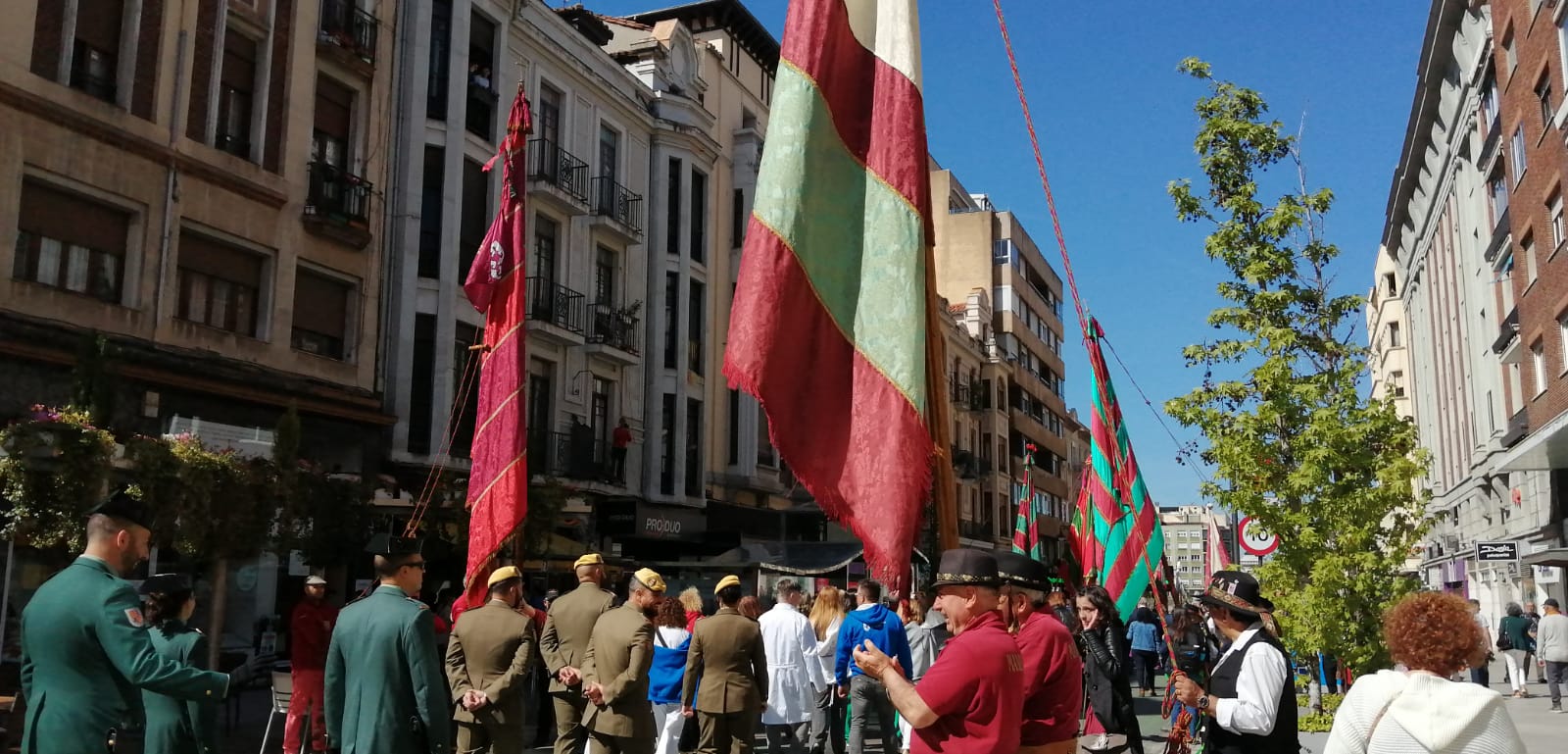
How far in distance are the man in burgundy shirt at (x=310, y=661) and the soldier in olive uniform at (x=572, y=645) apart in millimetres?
2355

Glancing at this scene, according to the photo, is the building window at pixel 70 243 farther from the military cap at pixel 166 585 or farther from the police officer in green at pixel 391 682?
the police officer in green at pixel 391 682

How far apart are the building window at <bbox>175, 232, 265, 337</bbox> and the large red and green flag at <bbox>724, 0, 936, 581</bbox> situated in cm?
1587

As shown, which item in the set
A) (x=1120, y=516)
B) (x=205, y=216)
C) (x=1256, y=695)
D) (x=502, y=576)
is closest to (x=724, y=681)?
(x=502, y=576)

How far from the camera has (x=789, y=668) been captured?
445 inches

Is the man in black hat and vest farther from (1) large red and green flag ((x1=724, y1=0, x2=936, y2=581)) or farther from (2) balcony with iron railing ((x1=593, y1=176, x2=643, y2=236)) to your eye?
(2) balcony with iron railing ((x1=593, y1=176, x2=643, y2=236))

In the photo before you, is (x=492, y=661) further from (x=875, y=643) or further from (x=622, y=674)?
(x=875, y=643)

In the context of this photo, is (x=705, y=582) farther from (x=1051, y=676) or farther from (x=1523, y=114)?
(x=1051, y=676)

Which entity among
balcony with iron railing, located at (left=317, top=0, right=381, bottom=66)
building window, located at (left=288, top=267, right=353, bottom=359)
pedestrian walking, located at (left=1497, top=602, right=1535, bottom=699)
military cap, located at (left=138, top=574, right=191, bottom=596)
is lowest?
pedestrian walking, located at (left=1497, top=602, right=1535, bottom=699)

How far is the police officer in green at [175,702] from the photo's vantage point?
6.57 m

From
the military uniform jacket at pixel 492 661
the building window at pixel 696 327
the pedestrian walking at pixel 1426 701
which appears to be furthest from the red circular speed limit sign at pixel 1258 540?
the building window at pixel 696 327

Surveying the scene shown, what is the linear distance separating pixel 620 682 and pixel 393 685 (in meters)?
2.60

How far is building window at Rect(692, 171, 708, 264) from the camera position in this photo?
→ 32.0 m

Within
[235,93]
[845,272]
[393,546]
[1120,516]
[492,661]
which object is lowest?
[492,661]

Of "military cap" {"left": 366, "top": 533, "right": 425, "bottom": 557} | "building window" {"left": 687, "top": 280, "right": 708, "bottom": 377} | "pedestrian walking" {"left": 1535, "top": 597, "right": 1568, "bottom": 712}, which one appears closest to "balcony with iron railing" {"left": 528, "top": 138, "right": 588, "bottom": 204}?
"building window" {"left": 687, "top": 280, "right": 708, "bottom": 377}
